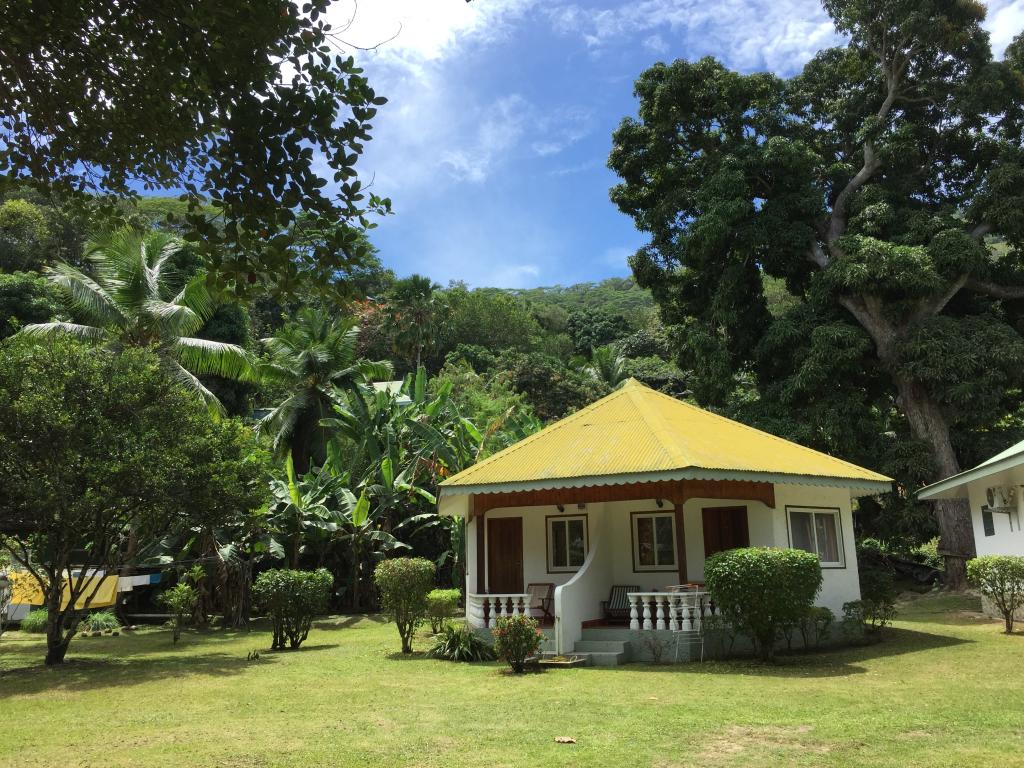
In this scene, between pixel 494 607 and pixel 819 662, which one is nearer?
pixel 819 662

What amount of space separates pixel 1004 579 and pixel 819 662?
16.8ft

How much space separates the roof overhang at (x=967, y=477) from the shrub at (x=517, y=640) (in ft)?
34.3

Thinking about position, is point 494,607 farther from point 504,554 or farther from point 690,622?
point 690,622

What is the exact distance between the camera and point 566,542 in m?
15.8

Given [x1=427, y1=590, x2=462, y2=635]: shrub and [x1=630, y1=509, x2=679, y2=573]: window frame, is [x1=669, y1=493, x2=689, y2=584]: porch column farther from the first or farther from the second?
[x1=427, y1=590, x2=462, y2=635]: shrub

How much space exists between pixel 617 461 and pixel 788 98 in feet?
69.4

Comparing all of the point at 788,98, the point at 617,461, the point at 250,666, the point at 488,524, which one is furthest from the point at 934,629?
the point at 788,98

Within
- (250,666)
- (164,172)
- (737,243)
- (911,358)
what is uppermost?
(737,243)

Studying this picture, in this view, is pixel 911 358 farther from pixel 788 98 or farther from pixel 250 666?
pixel 250 666

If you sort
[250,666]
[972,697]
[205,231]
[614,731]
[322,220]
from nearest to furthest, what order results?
[205,231] < [322,220] < [614,731] < [972,697] < [250,666]

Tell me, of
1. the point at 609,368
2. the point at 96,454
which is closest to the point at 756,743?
the point at 96,454

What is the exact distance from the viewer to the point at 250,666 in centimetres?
1305

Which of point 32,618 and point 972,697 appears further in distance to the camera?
point 32,618

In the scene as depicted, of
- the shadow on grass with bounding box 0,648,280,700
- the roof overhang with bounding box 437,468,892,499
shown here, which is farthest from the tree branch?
the shadow on grass with bounding box 0,648,280,700
